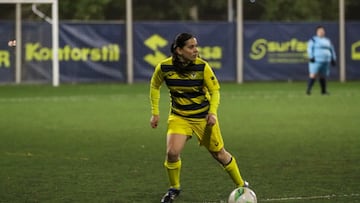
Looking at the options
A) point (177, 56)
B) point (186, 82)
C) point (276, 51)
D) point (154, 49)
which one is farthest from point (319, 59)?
point (177, 56)

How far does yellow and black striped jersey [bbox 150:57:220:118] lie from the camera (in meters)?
10.0

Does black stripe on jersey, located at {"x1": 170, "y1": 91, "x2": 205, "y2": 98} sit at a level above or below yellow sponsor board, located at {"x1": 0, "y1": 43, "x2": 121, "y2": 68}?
below

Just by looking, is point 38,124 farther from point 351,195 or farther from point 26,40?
point 26,40

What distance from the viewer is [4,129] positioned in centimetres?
1880

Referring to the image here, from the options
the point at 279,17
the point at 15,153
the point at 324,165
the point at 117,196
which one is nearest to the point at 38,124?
the point at 15,153

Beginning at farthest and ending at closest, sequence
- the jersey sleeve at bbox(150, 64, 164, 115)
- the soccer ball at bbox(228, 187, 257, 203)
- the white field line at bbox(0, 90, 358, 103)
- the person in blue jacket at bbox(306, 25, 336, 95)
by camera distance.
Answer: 1. the person in blue jacket at bbox(306, 25, 336, 95)
2. the white field line at bbox(0, 90, 358, 103)
3. the jersey sleeve at bbox(150, 64, 164, 115)
4. the soccer ball at bbox(228, 187, 257, 203)

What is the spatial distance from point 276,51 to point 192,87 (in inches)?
1043

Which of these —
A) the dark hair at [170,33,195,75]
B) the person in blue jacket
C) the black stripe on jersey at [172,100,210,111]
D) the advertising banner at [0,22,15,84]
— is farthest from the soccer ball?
the advertising banner at [0,22,15,84]

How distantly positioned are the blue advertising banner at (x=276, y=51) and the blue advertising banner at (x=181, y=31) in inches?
26.3

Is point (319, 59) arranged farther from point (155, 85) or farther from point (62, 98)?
point (155, 85)

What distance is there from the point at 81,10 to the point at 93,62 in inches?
195

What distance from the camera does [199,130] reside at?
33.5ft

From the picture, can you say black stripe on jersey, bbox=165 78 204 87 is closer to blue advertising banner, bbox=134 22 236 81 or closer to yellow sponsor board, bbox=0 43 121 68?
yellow sponsor board, bbox=0 43 121 68

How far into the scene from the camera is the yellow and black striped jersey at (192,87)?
1005 centimetres
